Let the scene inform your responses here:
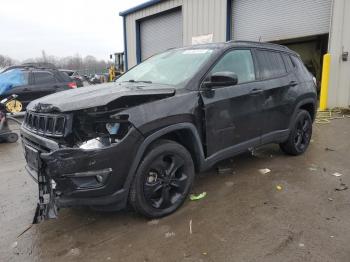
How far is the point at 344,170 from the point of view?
15.6 ft

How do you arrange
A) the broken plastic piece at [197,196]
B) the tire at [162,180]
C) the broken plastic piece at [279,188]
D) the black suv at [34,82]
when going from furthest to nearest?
the black suv at [34,82] → the broken plastic piece at [279,188] → the broken plastic piece at [197,196] → the tire at [162,180]

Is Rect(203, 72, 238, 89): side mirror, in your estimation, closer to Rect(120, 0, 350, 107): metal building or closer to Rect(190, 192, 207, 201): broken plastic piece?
Rect(190, 192, 207, 201): broken plastic piece

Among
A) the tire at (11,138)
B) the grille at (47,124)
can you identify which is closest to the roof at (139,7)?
the tire at (11,138)

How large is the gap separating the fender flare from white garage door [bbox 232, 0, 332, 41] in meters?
9.10

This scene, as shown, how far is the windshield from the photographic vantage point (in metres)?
3.76

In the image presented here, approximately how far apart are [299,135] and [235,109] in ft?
6.70

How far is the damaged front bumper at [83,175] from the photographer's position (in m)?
2.73

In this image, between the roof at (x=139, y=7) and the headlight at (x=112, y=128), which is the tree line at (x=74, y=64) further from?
the headlight at (x=112, y=128)

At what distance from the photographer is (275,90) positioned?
4.62 metres

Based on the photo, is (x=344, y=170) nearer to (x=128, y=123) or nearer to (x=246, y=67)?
(x=246, y=67)

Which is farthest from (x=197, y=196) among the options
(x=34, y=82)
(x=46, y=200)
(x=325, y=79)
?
(x=34, y=82)

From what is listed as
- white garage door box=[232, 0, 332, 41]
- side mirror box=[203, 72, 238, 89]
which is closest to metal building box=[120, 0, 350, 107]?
white garage door box=[232, 0, 332, 41]

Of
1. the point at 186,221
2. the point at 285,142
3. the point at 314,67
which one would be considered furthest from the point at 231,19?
the point at 186,221

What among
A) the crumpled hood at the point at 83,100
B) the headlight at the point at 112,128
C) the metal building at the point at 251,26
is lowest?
the headlight at the point at 112,128
